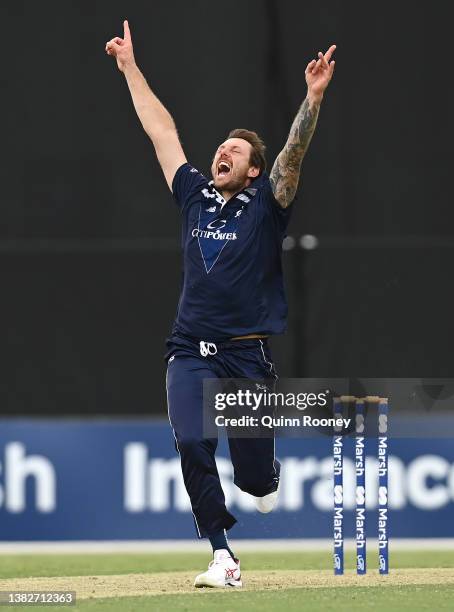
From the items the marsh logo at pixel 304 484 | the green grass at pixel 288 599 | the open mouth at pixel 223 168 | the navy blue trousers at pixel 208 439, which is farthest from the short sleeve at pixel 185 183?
the marsh logo at pixel 304 484

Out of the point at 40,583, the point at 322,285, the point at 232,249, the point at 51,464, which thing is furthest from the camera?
the point at 322,285

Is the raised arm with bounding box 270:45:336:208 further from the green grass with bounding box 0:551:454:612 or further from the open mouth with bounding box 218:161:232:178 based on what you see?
the green grass with bounding box 0:551:454:612

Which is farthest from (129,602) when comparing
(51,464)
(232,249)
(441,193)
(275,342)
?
(441,193)

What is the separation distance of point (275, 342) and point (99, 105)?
72.2 inches

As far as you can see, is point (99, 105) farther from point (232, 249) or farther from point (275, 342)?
point (232, 249)

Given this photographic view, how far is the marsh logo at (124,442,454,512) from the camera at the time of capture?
28.0 feet

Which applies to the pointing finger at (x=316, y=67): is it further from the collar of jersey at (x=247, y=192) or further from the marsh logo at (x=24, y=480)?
the marsh logo at (x=24, y=480)

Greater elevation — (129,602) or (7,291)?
(7,291)

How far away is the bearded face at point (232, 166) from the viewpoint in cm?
585

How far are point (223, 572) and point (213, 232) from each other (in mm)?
1282

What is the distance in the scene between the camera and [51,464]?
8656 millimetres

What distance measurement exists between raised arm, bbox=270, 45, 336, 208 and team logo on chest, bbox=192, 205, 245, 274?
0.19m

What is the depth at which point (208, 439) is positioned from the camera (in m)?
5.62

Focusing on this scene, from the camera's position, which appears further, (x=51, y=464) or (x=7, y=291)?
(x=7, y=291)
